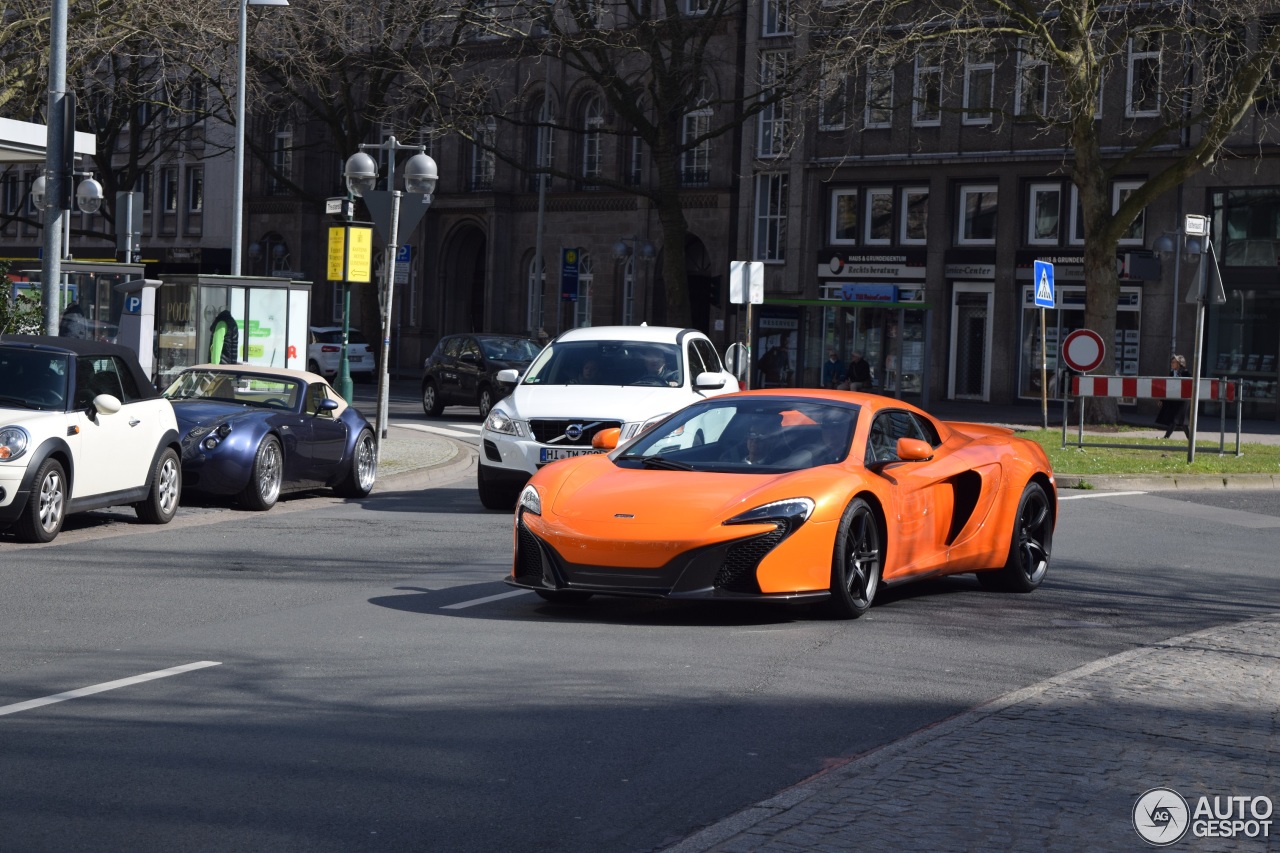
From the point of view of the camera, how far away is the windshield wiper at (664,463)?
10.2m

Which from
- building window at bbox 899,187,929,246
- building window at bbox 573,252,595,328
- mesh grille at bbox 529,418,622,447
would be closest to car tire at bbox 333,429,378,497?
mesh grille at bbox 529,418,622,447

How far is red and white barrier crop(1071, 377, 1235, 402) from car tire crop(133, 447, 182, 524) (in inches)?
575

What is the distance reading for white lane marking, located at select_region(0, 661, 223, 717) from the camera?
7012mm

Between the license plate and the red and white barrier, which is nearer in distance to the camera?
the license plate

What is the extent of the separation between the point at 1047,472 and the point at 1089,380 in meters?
14.3

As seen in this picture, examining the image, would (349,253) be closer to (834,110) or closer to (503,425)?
(503,425)

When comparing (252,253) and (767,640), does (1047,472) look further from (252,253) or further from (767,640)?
(252,253)

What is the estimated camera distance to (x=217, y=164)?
227 ft

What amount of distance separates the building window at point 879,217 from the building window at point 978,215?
7.10ft

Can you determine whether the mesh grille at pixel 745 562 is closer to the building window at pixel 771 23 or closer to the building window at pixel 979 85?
the building window at pixel 979 85

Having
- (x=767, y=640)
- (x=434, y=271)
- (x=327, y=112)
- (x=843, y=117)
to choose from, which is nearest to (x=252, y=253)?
(x=434, y=271)

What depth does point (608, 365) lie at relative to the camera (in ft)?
59.1

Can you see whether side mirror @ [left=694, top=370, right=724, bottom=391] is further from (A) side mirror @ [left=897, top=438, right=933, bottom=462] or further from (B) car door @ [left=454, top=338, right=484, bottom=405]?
(B) car door @ [left=454, top=338, right=484, bottom=405]

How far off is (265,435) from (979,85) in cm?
3068
